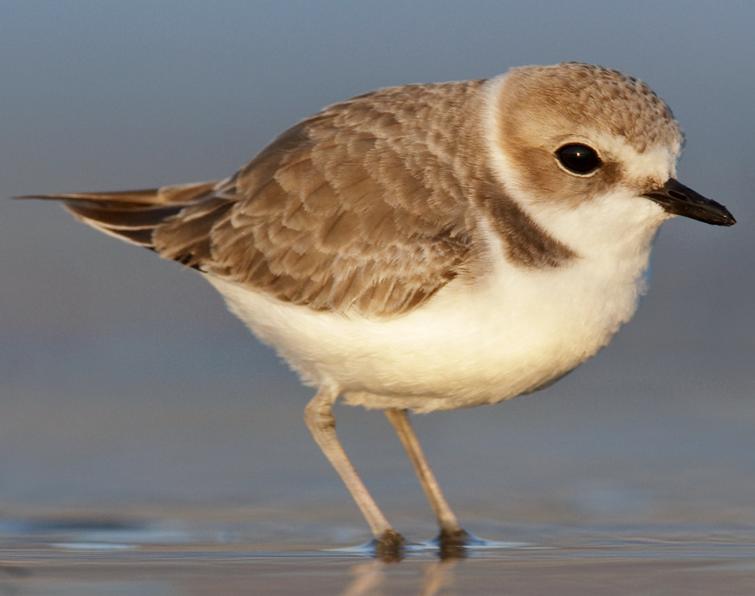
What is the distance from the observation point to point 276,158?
8.64 meters

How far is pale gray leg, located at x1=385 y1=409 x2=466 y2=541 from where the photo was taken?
8258mm

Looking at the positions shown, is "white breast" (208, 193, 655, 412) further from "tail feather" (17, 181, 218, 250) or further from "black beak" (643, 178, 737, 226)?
"tail feather" (17, 181, 218, 250)

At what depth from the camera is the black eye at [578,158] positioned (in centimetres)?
775

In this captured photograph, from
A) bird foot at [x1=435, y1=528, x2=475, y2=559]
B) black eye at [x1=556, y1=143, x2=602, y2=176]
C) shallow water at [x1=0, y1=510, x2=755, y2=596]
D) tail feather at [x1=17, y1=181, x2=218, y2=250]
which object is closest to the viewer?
shallow water at [x1=0, y1=510, x2=755, y2=596]

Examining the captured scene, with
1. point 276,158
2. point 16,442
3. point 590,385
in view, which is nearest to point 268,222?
point 276,158

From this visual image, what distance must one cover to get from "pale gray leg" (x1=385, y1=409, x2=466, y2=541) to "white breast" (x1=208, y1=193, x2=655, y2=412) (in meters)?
0.58

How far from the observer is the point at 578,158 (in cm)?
779

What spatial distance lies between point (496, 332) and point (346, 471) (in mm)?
1227

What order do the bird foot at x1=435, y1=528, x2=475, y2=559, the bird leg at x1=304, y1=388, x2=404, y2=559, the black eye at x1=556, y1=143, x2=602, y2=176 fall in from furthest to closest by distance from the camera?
1. the bird leg at x1=304, y1=388, x2=404, y2=559
2. the bird foot at x1=435, y1=528, x2=475, y2=559
3. the black eye at x1=556, y1=143, x2=602, y2=176

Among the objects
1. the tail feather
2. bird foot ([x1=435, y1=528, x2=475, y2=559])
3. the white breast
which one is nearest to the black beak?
the white breast

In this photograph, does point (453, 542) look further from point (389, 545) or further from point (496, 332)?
point (496, 332)

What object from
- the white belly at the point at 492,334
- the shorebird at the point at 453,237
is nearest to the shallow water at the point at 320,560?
the shorebird at the point at 453,237

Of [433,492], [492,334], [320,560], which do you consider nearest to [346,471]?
[433,492]

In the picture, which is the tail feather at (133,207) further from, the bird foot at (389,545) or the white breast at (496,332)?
the bird foot at (389,545)
